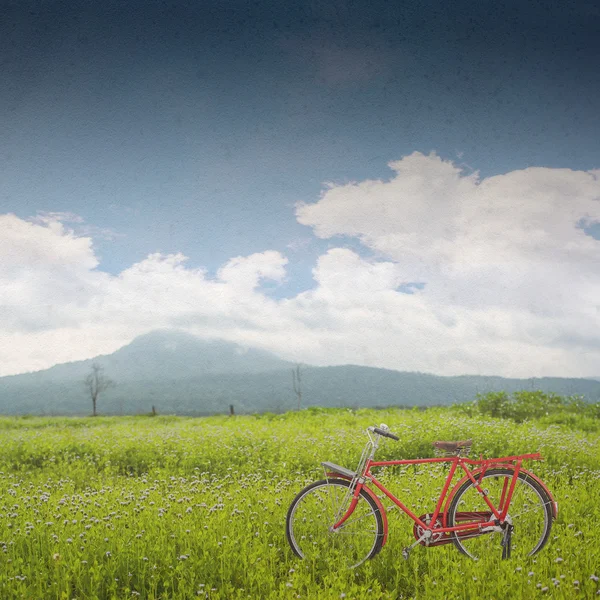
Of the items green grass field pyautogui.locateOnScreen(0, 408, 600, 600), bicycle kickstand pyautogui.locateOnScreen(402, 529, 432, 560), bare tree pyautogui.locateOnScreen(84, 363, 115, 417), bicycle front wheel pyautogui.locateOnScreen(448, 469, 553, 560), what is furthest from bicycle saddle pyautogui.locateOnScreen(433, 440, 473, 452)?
bare tree pyautogui.locateOnScreen(84, 363, 115, 417)

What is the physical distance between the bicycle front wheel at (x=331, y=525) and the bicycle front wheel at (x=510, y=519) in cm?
94

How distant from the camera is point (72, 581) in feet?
18.9

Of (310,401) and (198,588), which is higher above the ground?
(198,588)

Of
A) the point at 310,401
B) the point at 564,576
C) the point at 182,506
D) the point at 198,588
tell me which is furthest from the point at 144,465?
the point at 310,401

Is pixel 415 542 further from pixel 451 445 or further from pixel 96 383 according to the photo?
pixel 96 383

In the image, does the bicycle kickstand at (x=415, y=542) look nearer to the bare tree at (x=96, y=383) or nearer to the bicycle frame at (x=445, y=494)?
the bicycle frame at (x=445, y=494)

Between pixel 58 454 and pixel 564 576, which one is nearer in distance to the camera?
pixel 564 576

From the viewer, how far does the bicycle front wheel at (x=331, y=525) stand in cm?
603

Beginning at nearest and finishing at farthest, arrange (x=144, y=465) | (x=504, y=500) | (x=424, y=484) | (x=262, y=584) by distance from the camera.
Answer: (x=262, y=584), (x=504, y=500), (x=424, y=484), (x=144, y=465)

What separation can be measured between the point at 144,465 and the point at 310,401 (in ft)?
570

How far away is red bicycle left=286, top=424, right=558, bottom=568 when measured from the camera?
19.7 feet

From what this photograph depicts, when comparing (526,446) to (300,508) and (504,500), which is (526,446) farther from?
(300,508)

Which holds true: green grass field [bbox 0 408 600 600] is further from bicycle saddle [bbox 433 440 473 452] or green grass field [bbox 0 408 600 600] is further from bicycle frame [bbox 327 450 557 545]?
bicycle saddle [bbox 433 440 473 452]

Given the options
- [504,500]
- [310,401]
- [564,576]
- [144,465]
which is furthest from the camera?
[310,401]
